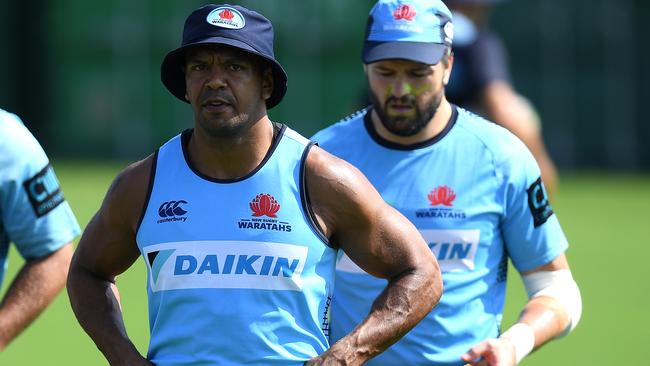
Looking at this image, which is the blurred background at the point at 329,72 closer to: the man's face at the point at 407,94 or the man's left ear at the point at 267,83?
the man's face at the point at 407,94

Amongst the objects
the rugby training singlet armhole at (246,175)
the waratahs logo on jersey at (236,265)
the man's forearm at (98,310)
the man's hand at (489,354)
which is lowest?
the man's hand at (489,354)

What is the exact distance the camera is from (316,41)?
25938 millimetres

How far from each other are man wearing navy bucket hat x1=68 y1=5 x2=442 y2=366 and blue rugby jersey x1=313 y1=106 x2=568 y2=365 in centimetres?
100

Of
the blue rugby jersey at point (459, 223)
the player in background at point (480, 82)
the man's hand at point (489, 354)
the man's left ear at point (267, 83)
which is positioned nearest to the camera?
the man's left ear at point (267, 83)

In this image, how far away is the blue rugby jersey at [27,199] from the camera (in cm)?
554

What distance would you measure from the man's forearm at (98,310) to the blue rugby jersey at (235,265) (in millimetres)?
154

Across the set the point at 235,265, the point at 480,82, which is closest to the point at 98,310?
the point at 235,265

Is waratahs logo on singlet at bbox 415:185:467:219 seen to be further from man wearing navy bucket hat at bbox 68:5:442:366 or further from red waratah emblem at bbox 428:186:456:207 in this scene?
man wearing navy bucket hat at bbox 68:5:442:366

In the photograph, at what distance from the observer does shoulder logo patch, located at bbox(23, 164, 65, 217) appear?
18.3ft

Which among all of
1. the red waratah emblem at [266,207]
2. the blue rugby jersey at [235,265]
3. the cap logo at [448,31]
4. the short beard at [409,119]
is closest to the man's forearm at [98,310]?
the blue rugby jersey at [235,265]

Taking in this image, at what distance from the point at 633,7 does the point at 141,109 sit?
9.76 meters

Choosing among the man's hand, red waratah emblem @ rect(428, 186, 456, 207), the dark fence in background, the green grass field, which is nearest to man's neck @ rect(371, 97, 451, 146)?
red waratah emblem @ rect(428, 186, 456, 207)

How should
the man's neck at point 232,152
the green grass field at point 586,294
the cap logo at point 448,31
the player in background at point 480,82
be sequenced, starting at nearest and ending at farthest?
the man's neck at point 232,152
the cap logo at point 448,31
the player in background at point 480,82
the green grass field at point 586,294

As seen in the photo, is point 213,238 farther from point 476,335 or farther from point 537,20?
point 537,20
